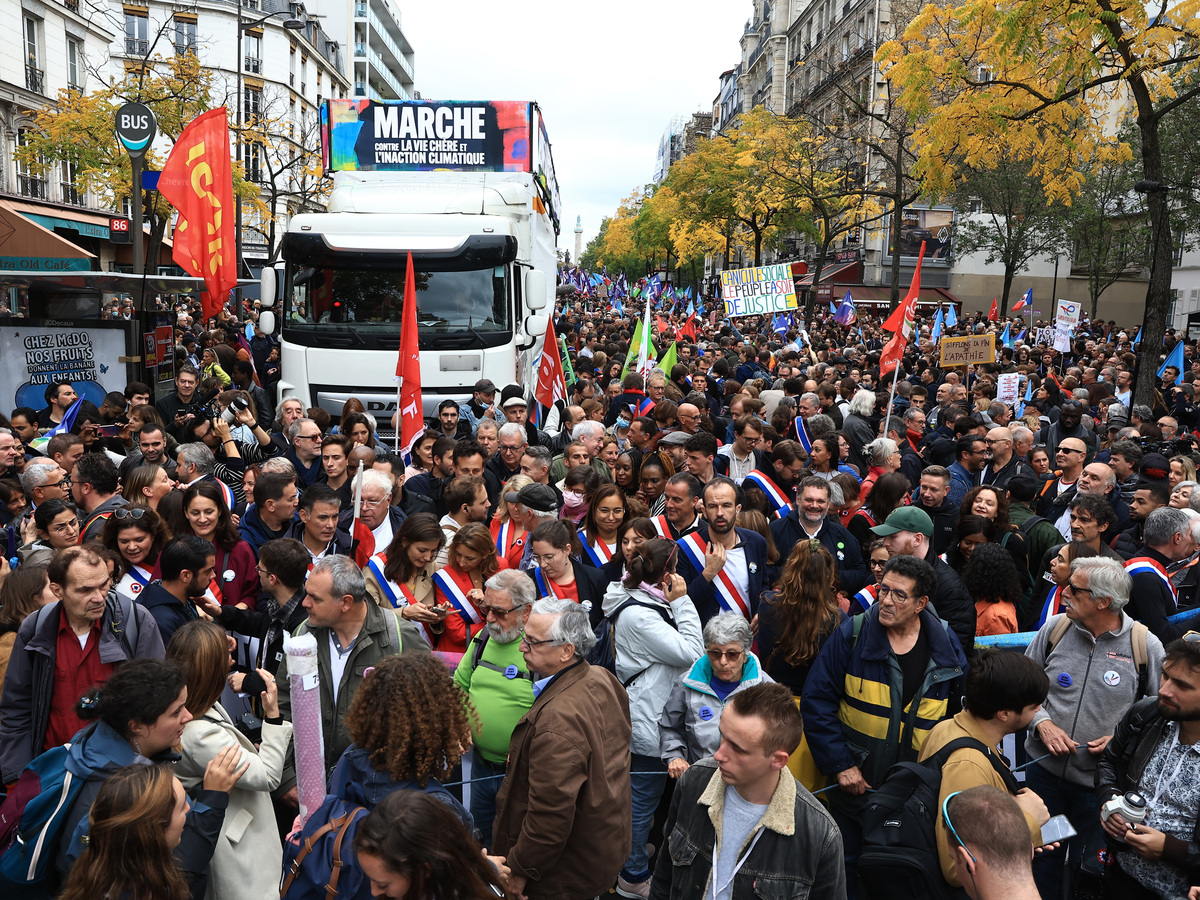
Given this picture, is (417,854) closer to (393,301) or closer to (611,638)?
(611,638)

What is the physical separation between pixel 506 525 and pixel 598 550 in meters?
0.67

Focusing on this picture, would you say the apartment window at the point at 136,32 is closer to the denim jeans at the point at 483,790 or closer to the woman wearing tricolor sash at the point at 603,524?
the woman wearing tricolor sash at the point at 603,524

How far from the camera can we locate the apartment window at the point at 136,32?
153 ft

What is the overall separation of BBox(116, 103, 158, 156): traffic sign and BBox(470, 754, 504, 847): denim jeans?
9840mm

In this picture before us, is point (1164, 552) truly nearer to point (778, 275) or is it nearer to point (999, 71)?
point (999, 71)

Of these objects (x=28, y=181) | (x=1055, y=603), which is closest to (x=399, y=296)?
(x=1055, y=603)

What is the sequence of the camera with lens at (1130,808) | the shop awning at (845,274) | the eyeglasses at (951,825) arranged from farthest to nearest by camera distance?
1. the shop awning at (845,274)
2. the camera with lens at (1130,808)
3. the eyeglasses at (951,825)

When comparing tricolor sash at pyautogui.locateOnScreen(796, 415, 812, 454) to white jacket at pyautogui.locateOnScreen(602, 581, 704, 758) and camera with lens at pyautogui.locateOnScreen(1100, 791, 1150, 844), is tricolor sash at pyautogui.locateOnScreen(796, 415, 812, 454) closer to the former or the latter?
white jacket at pyautogui.locateOnScreen(602, 581, 704, 758)

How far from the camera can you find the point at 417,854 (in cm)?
249

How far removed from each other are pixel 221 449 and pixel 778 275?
14873 mm

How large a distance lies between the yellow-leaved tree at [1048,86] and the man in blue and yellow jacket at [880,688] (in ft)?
30.5

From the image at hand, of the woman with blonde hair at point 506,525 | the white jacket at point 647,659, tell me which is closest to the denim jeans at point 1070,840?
the white jacket at point 647,659

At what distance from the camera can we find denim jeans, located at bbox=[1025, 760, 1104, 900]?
4336 millimetres

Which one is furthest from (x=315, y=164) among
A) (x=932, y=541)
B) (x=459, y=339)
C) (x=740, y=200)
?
(x=932, y=541)
